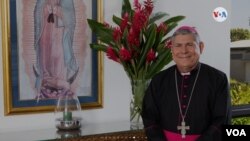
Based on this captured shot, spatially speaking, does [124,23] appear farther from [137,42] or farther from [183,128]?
[183,128]

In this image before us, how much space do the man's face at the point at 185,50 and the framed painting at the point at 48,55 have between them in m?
0.77

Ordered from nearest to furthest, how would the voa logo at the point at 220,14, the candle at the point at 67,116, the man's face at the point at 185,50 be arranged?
the man's face at the point at 185,50
the candle at the point at 67,116
the voa logo at the point at 220,14

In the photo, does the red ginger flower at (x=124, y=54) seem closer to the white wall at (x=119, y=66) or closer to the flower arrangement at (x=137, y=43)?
the flower arrangement at (x=137, y=43)

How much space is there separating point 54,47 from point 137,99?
0.59m

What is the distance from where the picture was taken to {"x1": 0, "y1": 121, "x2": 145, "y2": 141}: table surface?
198 centimetres

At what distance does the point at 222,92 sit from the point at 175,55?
0.28 metres

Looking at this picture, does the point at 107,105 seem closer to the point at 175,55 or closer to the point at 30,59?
the point at 30,59

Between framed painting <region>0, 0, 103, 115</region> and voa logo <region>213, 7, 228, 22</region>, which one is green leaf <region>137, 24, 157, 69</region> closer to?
framed painting <region>0, 0, 103, 115</region>

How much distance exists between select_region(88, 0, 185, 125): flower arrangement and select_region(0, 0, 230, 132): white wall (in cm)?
26

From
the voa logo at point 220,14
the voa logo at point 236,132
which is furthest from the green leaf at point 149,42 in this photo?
the voa logo at point 220,14

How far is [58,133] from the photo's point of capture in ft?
6.72

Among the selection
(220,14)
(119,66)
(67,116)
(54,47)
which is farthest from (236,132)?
(220,14)

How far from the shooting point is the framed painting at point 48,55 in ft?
7.00

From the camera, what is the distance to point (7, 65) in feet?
6.94
